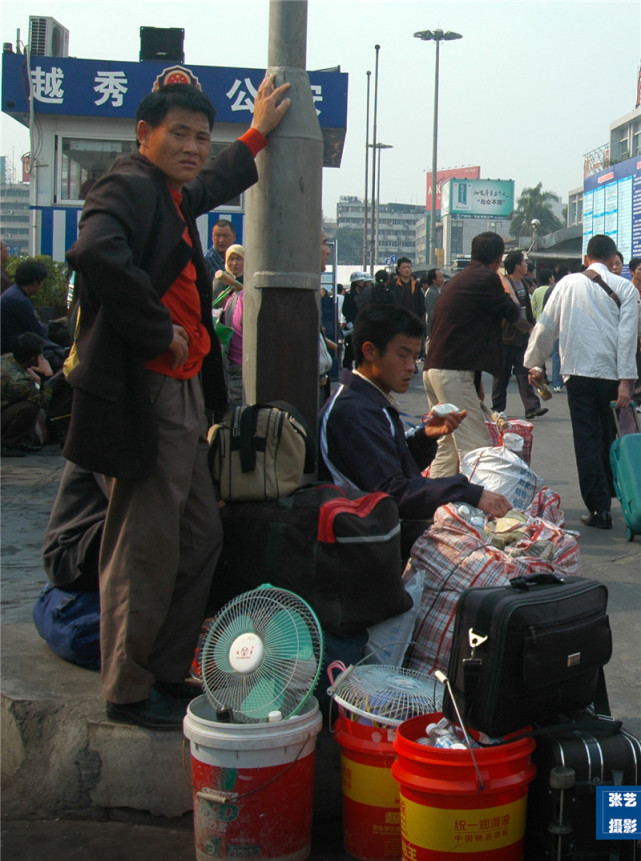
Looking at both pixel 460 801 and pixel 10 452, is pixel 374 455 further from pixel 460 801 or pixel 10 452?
pixel 10 452

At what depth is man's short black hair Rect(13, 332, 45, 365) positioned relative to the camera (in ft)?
29.9

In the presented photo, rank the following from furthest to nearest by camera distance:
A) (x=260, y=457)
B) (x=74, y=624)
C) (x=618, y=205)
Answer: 1. (x=618, y=205)
2. (x=74, y=624)
3. (x=260, y=457)

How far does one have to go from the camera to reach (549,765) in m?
2.70

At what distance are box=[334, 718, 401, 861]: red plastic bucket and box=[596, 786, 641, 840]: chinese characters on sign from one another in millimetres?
567

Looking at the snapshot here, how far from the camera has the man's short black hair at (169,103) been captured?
124 inches

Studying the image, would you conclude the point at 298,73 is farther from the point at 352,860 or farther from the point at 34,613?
the point at 352,860

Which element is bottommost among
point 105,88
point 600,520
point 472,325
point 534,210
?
point 600,520

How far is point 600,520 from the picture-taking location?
666 centimetres

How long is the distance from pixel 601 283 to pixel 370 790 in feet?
14.9

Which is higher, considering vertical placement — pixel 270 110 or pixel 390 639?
pixel 270 110

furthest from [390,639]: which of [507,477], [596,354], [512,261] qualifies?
[512,261]

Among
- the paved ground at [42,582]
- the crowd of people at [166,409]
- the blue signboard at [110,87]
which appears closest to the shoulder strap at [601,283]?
the paved ground at [42,582]

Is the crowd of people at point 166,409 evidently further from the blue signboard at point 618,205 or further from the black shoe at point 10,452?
the blue signboard at point 618,205

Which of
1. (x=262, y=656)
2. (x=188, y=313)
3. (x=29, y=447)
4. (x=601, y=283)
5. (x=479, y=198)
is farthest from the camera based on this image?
(x=479, y=198)
